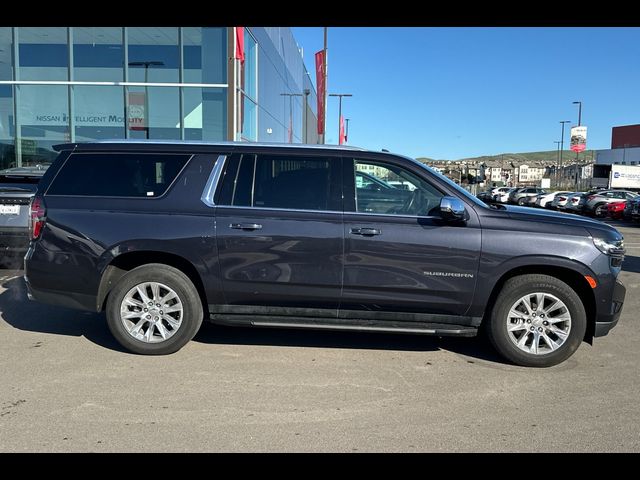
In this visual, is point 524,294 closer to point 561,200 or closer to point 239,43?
point 239,43

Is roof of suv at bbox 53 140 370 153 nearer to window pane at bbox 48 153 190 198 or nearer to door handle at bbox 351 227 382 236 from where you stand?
window pane at bbox 48 153 190 198

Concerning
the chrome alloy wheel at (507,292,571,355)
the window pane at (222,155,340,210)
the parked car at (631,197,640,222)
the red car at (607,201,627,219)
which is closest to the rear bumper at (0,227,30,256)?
the window pane at (222,155,340,210)

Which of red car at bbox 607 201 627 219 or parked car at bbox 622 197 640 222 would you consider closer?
parked car at bbox 622 197 640 222

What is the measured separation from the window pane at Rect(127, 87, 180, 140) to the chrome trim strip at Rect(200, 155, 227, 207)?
14.2 metres

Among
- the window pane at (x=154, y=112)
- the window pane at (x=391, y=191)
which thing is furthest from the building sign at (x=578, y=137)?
the window pane at (x=391, y=191)

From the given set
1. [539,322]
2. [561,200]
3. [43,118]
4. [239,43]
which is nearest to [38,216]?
[539,322]

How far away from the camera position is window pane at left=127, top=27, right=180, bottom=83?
1802cm

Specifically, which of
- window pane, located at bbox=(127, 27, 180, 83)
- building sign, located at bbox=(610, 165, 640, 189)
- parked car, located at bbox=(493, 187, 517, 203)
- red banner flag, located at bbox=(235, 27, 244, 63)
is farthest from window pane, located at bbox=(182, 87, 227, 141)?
building sign, located at bbox=(610, 165, 640, 189)

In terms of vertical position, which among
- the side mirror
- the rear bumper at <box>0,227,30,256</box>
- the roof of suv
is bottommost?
the rear bumper at <box>0,227,30,256</box>

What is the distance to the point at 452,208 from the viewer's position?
469 centimetres

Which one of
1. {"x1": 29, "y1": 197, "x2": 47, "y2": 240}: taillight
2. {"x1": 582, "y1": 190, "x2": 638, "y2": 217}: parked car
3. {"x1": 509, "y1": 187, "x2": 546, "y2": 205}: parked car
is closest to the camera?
{"x1": 29, "y1": 197, "x2": 47, "y2": 240}: taillight

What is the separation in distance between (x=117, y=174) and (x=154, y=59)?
48.5 feet

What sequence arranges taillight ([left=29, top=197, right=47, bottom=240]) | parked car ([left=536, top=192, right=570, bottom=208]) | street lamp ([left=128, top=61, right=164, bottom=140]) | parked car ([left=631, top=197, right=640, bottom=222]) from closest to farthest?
taillight ([left=29, top=197, right=47, bottom=240]) < street lamp ([left=128, top=61, right=164, bottom=140]) < parked car ([left=631, top=197, right=640, bottom=222]) < parked car ([left=536, top=192, right=570, bottom=208])

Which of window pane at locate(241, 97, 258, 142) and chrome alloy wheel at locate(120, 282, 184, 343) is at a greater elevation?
window pane at locate(241, 97, 258, 142)
